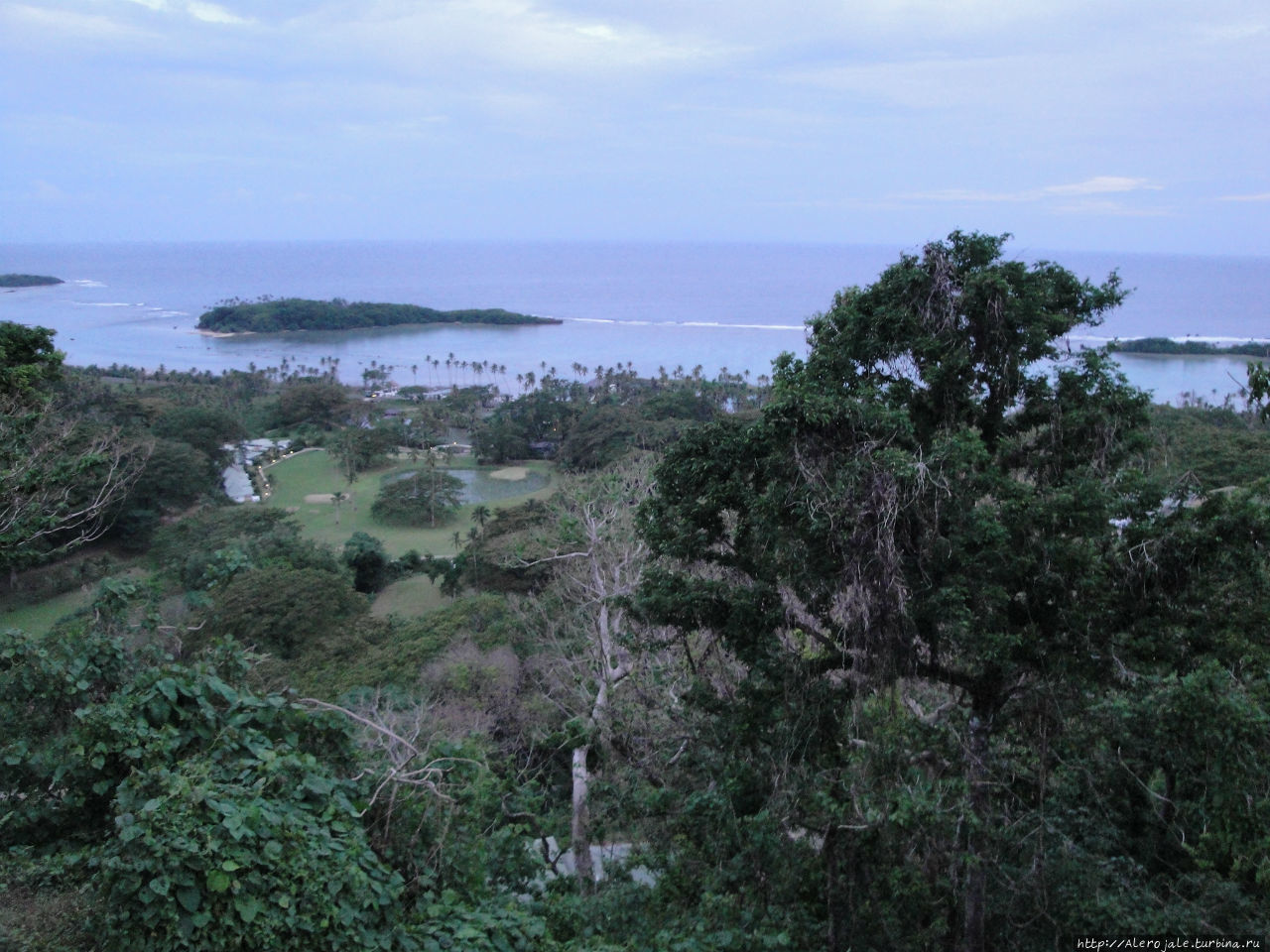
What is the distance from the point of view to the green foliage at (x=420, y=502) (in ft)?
91.9

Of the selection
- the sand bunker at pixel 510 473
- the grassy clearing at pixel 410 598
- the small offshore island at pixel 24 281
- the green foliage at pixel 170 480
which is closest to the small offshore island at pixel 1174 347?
the sand bunker at pixel 510 473

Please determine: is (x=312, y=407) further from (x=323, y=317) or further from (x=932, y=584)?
(x=932, y=584)

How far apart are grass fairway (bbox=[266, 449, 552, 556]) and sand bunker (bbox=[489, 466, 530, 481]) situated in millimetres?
596

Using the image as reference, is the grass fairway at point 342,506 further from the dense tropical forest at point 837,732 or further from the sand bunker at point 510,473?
the dense tropical forest at point 837,732

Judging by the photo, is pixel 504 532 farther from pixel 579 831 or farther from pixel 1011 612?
pixel 1011 612

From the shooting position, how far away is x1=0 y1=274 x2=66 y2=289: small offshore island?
95.9m

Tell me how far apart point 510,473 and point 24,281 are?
9318cm

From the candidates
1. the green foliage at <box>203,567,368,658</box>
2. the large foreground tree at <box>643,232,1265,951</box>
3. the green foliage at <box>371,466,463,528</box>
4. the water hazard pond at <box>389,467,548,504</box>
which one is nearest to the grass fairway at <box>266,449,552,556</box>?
the green foliage at <box>371,466,463,528</box>

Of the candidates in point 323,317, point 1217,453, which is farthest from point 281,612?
point 323,317

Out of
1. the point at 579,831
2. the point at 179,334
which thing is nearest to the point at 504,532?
the point at 579,831

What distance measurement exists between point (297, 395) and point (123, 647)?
1568 inches

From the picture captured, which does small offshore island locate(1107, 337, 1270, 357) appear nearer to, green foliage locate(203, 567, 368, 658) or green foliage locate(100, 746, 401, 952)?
green foliage locate(203, 567, 368, 658)

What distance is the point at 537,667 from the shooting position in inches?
491

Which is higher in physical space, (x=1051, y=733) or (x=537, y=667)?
(x=1051, y=733)
